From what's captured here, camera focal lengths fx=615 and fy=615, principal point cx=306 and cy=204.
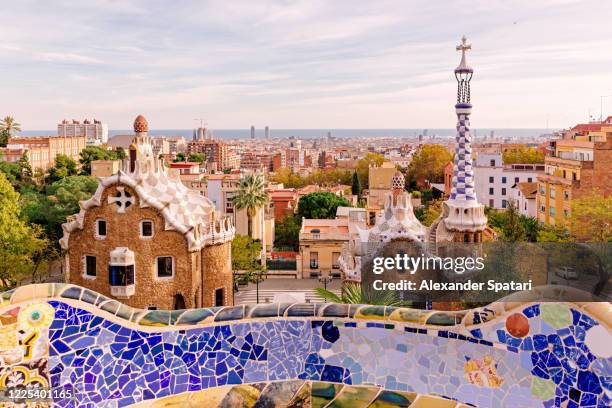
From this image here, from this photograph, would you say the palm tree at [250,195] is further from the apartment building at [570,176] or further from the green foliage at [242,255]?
the apartment building at [570,176]

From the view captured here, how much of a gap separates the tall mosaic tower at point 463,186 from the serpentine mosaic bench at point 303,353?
1163 cm

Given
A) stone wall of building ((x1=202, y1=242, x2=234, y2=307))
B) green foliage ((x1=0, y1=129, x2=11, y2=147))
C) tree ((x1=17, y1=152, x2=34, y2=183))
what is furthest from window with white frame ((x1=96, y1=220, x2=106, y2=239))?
green foliage ((x1=0, y1=129, x2=11, y2=147))

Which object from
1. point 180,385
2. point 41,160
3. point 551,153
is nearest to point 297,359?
point 180,385

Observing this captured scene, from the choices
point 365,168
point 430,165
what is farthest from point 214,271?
point 365,168

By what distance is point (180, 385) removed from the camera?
441 cm

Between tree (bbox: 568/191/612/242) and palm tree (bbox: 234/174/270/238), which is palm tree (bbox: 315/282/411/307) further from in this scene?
palm tree (bbox: 234/174/270/238)

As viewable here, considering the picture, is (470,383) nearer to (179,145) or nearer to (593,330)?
(593,330)

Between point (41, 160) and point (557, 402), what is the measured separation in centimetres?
6614

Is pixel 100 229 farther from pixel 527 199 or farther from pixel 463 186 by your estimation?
pixel 527 199

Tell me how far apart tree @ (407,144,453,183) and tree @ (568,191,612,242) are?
39.9m

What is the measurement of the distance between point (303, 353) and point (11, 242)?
67.4 feet

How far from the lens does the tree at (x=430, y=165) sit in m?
67.2

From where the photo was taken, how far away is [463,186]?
16156mm

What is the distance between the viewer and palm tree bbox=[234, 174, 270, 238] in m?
31.9
